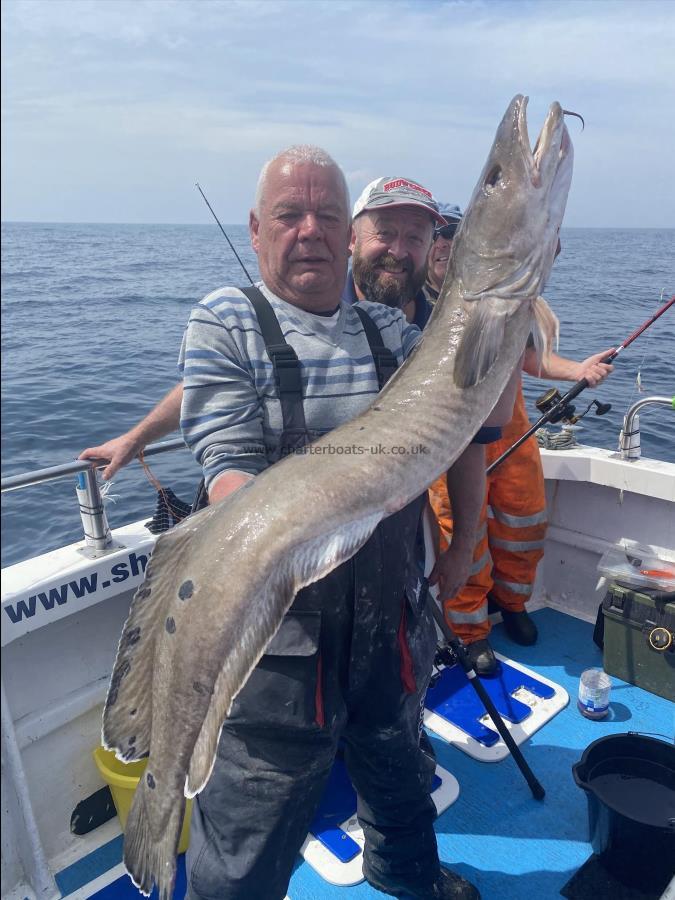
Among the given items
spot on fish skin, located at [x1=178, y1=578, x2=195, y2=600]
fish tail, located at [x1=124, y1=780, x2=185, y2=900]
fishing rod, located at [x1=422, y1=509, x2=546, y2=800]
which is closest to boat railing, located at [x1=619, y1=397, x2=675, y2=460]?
fishing rod, located at [x1=422, y1=509, x2=546, y2=800]

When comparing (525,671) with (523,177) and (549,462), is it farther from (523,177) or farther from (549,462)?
(523,177)

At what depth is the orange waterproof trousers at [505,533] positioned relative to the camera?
480cm

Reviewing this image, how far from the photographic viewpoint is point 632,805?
314cm

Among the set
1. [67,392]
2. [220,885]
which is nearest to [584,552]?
[220,885]

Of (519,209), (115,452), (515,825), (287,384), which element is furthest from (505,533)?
(287,384)

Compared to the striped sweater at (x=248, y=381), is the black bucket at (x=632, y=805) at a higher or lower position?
lower

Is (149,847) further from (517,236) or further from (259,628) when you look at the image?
(517,236)

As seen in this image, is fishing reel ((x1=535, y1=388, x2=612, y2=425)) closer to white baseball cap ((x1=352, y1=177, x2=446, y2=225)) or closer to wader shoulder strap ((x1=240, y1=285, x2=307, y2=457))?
white baseball cap ((x1=352, y1=177, x2=446, y2=225))

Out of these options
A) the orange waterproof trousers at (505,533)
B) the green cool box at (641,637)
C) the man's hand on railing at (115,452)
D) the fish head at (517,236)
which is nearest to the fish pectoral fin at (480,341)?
the fish head at (517,236)

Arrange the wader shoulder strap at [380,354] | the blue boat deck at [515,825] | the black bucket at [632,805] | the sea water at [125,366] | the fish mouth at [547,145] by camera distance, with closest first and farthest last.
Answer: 1. the fish mouth at [547,145]
2. the wader shoulder strap at [380,354]
3. the black bucket at [632,805]
4. the blue boat deck at [515,825]
5. the sea water at [125,366]

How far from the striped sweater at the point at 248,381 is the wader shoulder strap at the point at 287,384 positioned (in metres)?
0.03

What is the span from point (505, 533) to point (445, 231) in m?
2.25

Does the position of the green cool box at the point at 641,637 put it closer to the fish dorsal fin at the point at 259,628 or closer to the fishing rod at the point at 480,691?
the fishing rod at the point at 480,691

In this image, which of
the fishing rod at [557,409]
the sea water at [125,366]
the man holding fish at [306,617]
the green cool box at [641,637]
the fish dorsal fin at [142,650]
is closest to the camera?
the fish dorsal fin at [142,650]
